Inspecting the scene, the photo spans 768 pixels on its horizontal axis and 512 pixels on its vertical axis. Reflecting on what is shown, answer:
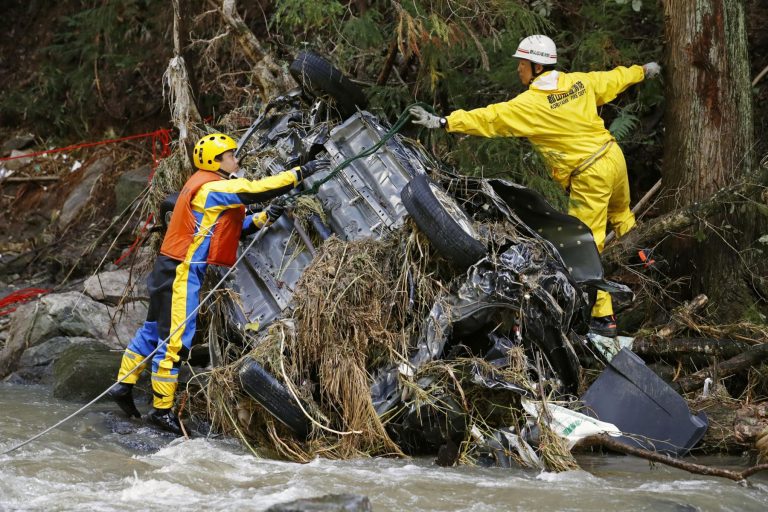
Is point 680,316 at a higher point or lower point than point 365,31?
lower

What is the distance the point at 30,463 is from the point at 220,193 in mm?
1967

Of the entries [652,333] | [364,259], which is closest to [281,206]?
[364,259]

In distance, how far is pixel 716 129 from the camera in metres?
7.12

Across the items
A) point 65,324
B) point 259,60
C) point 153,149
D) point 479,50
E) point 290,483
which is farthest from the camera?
point 153,149

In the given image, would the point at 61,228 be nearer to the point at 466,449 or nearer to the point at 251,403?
the point at 251,403

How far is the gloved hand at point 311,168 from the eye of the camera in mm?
6250

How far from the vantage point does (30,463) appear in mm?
5250

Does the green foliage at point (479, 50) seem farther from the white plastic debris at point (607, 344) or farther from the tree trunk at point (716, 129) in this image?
the white plastic debris at point (607, 344)

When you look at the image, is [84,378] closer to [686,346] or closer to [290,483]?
[290,483]

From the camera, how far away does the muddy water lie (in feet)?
15.2

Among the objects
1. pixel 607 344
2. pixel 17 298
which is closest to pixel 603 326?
pixel 607 344

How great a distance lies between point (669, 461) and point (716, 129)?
3.01 metres

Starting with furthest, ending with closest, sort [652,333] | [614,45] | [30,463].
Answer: [614,45], [652,333], [30,463]

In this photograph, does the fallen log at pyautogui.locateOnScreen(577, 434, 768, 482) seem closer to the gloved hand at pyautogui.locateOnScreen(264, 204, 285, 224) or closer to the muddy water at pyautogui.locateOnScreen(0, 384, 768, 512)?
the muddy water at pyautogui.locateOnScreen(0, 384, 768, 512)
